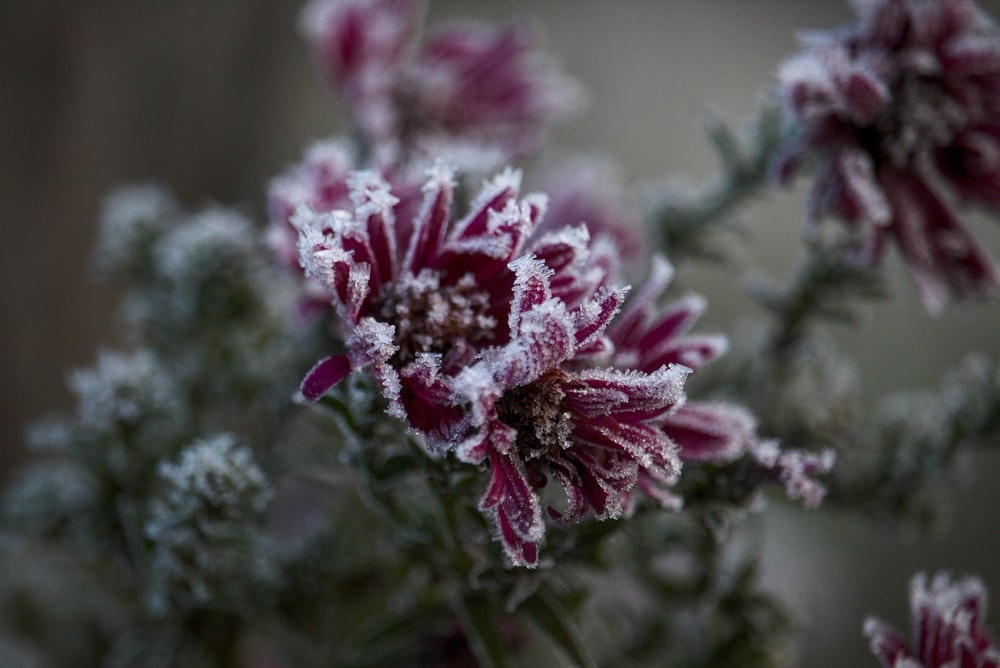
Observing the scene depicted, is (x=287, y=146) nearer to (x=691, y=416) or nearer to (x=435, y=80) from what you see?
(x=435, y=80)

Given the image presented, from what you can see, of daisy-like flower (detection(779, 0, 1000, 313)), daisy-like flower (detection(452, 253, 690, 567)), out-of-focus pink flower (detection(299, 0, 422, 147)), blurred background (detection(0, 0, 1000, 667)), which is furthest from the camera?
blurred background (detection(0, 0, 1000, 667))

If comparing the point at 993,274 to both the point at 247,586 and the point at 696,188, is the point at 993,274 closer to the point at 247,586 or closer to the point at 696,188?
the point at 696,188

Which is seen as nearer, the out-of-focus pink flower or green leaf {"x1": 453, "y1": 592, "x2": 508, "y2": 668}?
green leaf {"x1": 453, "y1": 592, "x2": 508, "y2": 668}

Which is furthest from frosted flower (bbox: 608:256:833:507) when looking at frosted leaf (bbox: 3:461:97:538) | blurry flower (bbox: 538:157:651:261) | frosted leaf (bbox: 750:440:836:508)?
frosted leaf (bbox: 3:461:97:538)

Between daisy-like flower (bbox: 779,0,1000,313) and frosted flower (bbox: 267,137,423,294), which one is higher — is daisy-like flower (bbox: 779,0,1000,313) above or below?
below

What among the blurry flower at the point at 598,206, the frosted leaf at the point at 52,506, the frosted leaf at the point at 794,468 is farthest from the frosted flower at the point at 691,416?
the frosted leaf at the point at 52,506

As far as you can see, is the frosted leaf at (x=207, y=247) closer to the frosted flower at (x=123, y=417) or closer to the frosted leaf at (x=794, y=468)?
the frosted flower at (x=123, y=417)

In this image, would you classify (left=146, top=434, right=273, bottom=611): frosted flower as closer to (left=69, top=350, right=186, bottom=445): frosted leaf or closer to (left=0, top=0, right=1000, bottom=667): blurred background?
(left=69, top=350, right=186, bottom=445): frosted leaf

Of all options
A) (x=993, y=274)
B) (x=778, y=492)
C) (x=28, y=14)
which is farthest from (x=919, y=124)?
(x=28, y=14)
